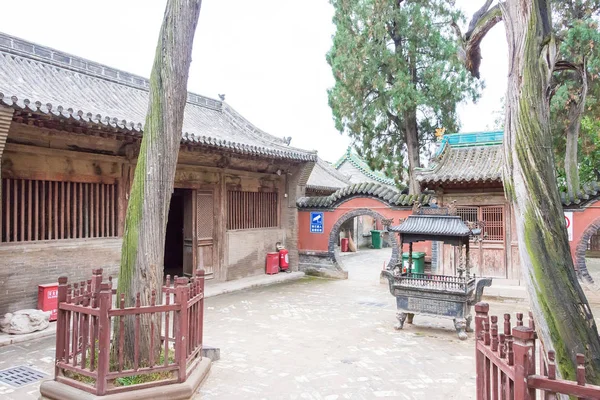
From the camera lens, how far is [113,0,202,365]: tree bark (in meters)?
4.02

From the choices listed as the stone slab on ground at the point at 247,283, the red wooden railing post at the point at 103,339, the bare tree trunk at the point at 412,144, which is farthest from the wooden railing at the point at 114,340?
the bare tree trunk at the point at 412,144

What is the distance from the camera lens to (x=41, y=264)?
22.9ft

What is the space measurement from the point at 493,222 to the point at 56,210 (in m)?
9.32

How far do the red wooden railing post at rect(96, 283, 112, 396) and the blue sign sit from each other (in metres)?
9.13

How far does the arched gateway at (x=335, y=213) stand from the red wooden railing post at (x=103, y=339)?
841 centimetres

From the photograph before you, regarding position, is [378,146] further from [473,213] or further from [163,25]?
[163,25]

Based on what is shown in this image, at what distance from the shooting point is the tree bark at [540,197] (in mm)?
2340

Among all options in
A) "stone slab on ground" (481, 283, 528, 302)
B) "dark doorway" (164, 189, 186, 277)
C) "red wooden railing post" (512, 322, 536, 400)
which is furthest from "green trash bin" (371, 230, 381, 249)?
"red wooden railing post" (512, 322, 536, 400)

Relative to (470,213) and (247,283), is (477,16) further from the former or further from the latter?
(247,283)

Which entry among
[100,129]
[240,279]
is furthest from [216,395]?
[240,279]

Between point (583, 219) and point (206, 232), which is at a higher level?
point (583, 219)

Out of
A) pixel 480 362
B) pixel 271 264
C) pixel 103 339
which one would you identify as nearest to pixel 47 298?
pixel 103 339

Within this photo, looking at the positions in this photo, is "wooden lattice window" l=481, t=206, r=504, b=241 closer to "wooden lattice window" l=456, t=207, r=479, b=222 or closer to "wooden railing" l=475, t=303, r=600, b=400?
"wooden lattice window" l=456, t=207, r=479, b=222

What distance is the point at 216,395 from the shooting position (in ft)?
13.6
